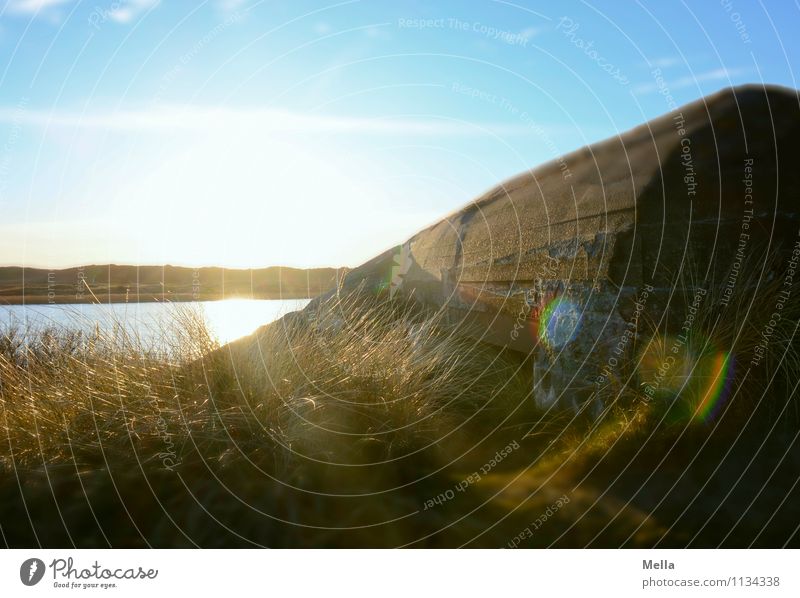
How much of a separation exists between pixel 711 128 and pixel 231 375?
341cm

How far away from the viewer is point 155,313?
170 inches

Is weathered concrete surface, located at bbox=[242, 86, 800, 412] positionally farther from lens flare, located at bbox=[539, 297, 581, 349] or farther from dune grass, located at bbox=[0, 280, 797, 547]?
dune grass, located at bbox=[0, 280, 797, 547]

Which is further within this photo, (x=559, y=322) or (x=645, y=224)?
(x=559, y=322)

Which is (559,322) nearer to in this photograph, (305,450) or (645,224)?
(645,224)

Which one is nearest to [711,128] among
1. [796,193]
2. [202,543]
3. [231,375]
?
[796,193]

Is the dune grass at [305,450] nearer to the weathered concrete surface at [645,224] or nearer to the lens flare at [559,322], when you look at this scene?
the weathered concrete surface at [645,224]

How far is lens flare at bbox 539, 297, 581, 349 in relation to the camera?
3965mm

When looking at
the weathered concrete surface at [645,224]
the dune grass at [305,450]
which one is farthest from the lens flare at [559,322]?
the dune grass at [305,450]

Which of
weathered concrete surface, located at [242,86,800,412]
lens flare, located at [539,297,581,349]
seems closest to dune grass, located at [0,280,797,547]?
weathered concrete surface, located at [242,86,800,412]

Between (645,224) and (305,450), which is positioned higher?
(645,224)

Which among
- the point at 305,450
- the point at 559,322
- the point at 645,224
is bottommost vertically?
the point at 305,450

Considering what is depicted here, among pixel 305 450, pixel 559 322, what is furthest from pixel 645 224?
pixel 305 450

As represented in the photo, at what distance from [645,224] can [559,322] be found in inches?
32.3

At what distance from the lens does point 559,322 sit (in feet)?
13.4
